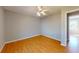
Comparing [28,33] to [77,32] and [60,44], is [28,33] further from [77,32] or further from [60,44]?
[77,32]

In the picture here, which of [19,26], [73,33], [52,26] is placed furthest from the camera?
[52,26]

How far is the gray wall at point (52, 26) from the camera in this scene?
187cm

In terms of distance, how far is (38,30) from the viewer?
6.08 feet

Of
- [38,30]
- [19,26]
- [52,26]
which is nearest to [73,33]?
A: [52,26]

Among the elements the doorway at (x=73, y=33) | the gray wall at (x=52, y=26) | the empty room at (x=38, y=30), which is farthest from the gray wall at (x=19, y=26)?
the doorway at (x=73, y=33)

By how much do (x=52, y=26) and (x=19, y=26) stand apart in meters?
0.76

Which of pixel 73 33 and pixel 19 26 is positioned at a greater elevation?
pixel 19 26

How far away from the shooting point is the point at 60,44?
1945 mm

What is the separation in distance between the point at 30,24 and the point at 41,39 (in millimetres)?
428

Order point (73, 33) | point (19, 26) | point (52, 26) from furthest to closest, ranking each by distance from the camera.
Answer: point (52, 26)
point (19, 26)
point (73, 33)

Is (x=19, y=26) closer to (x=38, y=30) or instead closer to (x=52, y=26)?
(x=38, y=30)

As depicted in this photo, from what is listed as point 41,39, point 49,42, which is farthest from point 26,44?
point 49,42

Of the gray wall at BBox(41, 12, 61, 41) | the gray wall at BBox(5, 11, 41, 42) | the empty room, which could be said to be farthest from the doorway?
the gray wall at BBox(5, 11, 41, 42)

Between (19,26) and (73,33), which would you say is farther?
(19,26)
